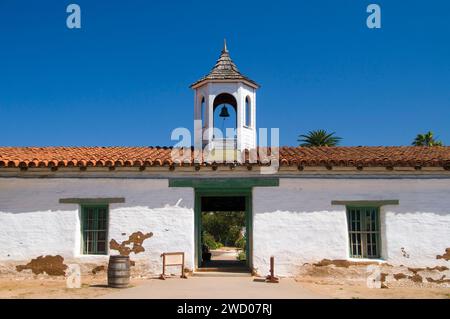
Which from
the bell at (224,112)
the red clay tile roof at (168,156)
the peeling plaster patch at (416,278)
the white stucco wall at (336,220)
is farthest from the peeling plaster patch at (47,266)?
the peeling plaster patch at (416,278)

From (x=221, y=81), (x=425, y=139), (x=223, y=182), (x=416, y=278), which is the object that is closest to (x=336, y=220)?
(x=416, y=278)

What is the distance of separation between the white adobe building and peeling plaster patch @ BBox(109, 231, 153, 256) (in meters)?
0.10

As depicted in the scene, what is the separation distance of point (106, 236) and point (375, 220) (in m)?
7.76

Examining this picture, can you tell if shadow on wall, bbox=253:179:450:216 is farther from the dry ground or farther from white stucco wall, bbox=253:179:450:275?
the dry ground

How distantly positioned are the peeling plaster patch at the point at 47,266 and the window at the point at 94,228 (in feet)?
2.42

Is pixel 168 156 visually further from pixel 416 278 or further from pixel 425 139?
pixel 425 139

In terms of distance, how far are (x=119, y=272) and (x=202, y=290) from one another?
207cm

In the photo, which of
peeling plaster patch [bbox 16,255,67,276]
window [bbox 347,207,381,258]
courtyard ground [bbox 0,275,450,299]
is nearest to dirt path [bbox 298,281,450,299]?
courtyard ground [bbox 0,275,450,299]

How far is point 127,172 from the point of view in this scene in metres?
13.3

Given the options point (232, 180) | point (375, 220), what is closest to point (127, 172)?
point (232, 180)

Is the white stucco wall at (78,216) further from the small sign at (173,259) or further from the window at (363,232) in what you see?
the window at (363,232)

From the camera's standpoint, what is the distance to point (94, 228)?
13414 mm

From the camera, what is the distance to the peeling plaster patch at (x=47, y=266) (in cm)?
1298

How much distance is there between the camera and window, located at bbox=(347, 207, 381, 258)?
13.2 meters
